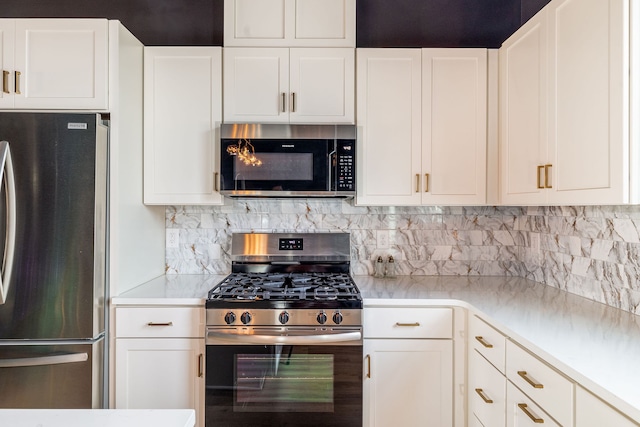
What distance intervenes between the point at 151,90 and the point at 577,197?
7.01ft

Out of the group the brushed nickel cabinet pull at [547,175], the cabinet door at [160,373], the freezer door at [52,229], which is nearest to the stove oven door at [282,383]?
the cabinet door at [160,373]

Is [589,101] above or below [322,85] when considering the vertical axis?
below

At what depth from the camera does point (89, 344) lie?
1.86m

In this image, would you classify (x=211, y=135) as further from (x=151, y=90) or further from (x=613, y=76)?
(x=613, y=76)

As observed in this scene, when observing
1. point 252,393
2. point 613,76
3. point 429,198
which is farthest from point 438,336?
point 613,76

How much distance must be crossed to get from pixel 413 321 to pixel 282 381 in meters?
0.68

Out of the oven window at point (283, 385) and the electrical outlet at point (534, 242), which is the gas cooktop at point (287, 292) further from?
the electrical outlet at point (534, 242)

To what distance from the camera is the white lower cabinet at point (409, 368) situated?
6.41ft

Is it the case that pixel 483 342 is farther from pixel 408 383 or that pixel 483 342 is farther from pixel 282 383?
pixel 282 383

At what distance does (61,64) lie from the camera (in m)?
1.95

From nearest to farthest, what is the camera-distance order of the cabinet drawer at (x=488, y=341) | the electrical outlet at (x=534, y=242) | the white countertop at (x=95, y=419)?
the white countertop at (x=95, y=419)
the cabinet drawer at (x=488, y=341)
the electrical outlet at (x=534, y=242)

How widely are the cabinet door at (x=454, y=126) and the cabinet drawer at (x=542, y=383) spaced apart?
3.35 feet

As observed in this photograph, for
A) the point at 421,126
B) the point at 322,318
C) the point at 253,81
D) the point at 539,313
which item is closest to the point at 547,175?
the point at 539,313

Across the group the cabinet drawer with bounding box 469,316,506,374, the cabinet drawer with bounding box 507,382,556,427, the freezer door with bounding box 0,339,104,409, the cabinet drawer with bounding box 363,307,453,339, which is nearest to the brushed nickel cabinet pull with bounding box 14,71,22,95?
the freezer door with bounding box 0,339,104,409
